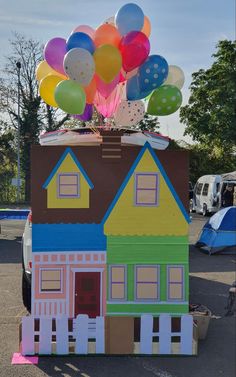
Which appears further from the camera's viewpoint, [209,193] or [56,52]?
[209,193]

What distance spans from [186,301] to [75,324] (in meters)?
1.22

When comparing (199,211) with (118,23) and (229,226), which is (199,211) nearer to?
(229,226)

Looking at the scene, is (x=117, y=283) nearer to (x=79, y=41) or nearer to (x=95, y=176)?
(x=95, y=176)

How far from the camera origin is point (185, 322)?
4.75 metres

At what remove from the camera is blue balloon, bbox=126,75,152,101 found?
16.5ft

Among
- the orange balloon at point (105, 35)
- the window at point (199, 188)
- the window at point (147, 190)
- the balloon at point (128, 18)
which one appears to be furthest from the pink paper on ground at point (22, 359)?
the window at point (199, 188)

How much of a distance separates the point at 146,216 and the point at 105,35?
199 centimetres

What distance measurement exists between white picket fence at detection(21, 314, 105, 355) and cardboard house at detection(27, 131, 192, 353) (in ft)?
0.49

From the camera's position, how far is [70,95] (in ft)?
14.9

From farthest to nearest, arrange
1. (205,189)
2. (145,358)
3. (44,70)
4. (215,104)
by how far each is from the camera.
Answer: (215,104), (205,189), (44,70), (145,358)

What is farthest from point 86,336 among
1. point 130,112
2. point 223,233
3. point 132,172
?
point 223,233

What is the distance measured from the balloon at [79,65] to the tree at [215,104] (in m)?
23.2

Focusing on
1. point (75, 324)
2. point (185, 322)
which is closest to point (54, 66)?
point (75, 324)

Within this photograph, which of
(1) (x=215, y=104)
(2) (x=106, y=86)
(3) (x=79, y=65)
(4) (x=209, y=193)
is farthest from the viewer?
(1) (x=215, y=104)
